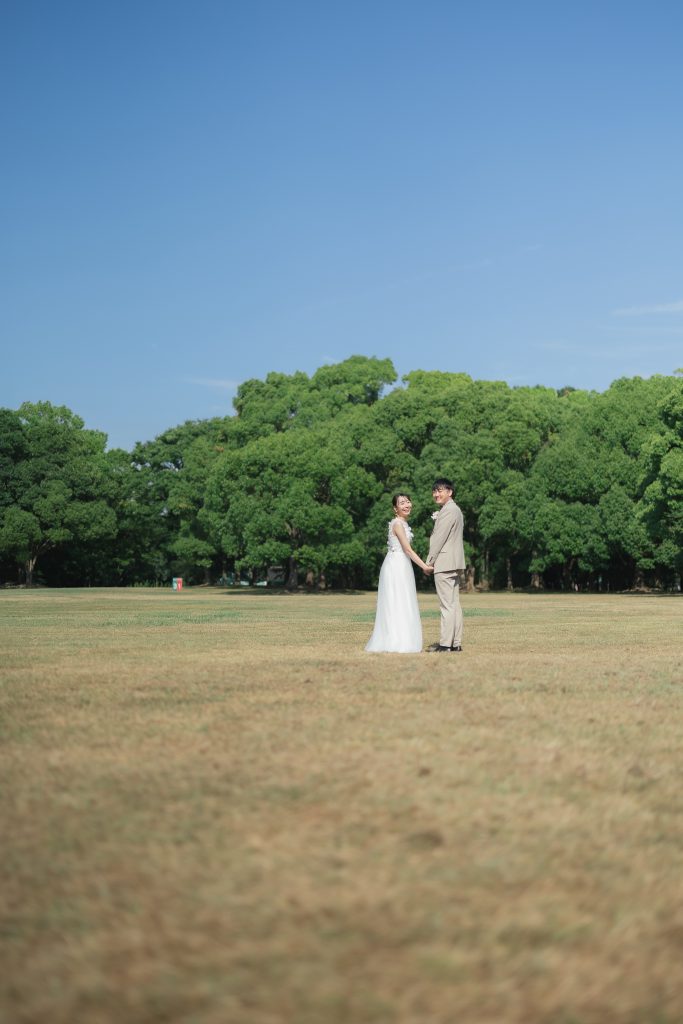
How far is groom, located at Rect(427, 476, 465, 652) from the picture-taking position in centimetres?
1471

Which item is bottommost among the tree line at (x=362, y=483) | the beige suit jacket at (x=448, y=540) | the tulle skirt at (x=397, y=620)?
the tulle skirt at (x=397, y=620)

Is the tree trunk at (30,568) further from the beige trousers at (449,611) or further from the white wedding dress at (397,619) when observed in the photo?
the beige trousers at (449,611)

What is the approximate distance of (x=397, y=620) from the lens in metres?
14.8

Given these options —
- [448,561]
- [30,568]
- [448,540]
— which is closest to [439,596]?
[448,561]

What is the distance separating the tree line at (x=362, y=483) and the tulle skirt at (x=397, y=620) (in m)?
35.9

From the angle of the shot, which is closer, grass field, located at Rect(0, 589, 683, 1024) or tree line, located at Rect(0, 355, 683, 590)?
grass field, located at Rect(0, 589, 683, 1024)

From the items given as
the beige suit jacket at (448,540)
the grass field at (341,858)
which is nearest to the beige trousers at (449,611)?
the beige suit jacket at (448,540)

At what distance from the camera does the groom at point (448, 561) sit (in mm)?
14711

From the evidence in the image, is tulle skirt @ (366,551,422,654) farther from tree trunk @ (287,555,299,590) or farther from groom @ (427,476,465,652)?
tree trunk @ (287,555,299,590)

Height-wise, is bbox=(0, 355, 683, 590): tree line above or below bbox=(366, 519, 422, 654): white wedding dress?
above

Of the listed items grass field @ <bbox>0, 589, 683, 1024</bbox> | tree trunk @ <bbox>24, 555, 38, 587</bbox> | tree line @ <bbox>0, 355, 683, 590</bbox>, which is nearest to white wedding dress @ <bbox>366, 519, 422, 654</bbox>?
grass field @ <bbox>0, 589, 683, 1024</bbox>

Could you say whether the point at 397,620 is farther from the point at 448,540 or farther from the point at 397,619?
the point at 448,540

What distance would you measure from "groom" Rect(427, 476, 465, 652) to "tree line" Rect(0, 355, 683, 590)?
35.6m

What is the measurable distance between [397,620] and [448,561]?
1169 mm
